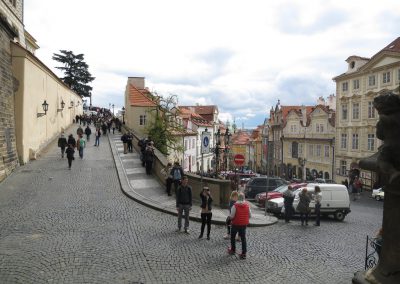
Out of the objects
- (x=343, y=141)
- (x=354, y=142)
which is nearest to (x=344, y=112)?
(x=343, y=141)

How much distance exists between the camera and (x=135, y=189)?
Answer: 16828mm

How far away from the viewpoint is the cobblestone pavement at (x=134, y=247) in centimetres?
791

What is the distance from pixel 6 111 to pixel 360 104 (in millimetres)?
39723

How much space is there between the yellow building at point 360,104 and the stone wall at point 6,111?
31697mm

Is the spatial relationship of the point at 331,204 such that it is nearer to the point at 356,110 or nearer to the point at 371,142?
the point at 371,142

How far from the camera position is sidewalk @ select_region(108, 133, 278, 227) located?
13556mm

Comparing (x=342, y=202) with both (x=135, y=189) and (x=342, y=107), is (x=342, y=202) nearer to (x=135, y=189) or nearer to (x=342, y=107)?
(x=135, y=189)

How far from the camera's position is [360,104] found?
157ft

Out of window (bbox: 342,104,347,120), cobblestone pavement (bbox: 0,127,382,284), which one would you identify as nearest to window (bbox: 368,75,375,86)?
window (bbox: 342,104,347,120)

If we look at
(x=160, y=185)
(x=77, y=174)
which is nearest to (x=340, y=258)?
(x=160, y=185)

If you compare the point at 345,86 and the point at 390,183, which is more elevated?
the point at 345,86

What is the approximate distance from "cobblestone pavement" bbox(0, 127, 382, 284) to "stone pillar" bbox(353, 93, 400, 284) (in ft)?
11.2

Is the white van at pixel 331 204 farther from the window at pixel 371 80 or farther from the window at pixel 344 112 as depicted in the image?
the window at pixel 344 112

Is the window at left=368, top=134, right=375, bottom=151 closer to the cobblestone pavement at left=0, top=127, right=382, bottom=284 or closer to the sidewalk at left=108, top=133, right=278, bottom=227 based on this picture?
the sidewalk at left=108, top=133, right=278, bottom=227
